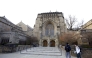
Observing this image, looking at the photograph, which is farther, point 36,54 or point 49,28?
point 49,28

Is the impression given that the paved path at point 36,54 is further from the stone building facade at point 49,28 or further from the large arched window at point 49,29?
the large arched window at point 49,29

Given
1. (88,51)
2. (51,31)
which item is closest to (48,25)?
(51,31)

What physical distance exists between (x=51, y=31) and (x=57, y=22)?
4.76 metres

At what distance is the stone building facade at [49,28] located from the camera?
4047 centimetres

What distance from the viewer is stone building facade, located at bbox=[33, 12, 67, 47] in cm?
4047

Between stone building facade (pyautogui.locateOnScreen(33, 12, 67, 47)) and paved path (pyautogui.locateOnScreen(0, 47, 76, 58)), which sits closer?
paved path (pyautogui.locateOnScreen(0, 47, 76, 58))

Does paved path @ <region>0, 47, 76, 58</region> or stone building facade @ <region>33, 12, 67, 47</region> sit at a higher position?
stone building facade @ <region>33, 12, 67, 47</region>

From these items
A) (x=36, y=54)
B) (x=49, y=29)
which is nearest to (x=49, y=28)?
(x=49, y=29)

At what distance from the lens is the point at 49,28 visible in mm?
42938

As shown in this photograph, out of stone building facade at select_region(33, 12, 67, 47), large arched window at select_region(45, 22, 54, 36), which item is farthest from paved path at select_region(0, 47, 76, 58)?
large arched window at select_region(45, 22, 54, 36)

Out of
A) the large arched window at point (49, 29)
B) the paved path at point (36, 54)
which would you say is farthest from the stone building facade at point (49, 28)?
the paved path at point (36, 54)

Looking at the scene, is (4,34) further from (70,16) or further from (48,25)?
(70,16)

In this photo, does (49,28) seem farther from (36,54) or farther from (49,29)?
(36,54)

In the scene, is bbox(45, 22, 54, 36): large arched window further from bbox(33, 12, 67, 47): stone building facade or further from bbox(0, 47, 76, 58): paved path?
bbox(0, 47, 76, 58): paved path
